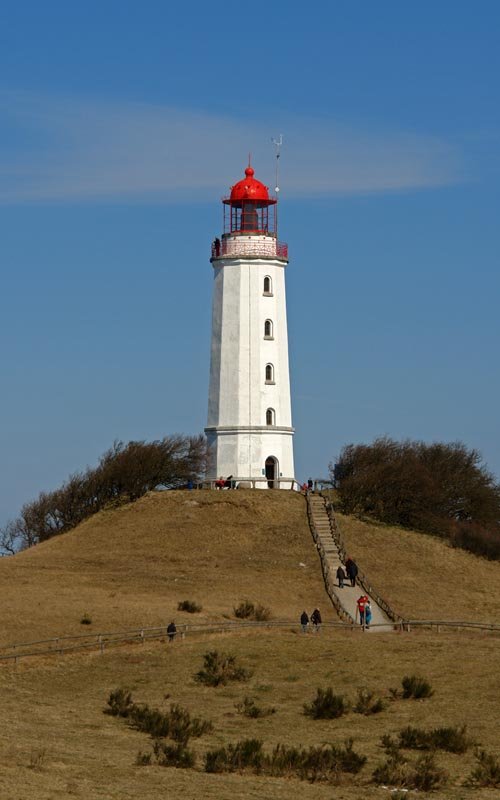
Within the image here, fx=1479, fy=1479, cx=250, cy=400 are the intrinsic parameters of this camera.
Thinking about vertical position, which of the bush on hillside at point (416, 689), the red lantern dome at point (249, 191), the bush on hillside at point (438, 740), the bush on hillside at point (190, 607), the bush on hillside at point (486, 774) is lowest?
the bush on hillside at point (486, 774)

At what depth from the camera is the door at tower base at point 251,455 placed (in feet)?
232

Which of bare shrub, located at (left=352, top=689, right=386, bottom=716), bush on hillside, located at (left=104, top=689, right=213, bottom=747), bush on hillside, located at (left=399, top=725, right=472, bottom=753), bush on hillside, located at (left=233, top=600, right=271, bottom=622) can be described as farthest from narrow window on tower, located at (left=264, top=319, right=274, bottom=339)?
bush on hillside, located at (left=399, top=725, right=472, bottom=753)

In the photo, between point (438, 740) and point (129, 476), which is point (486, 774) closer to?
point (438, 740)

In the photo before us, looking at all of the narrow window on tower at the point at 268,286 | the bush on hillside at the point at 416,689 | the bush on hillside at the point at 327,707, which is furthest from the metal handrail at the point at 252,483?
the bush on hillside at the point at 327,707

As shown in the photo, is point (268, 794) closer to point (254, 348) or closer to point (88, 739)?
point (88, 739)

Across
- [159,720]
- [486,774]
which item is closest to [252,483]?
[159,720]

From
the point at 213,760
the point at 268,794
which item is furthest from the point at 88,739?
the point at 268,794

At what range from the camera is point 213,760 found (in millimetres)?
33500

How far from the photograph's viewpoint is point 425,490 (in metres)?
71.5

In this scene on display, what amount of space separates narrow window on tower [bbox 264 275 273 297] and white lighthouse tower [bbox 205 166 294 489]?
5cm

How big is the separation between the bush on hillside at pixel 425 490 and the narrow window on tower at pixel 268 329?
806 centimetres

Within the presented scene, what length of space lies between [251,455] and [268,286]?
8.20m

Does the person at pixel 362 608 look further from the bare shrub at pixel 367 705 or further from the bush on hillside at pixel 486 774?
the bush on hillside at pixel 486 774

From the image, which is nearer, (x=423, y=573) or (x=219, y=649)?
(x=219, y=649)
